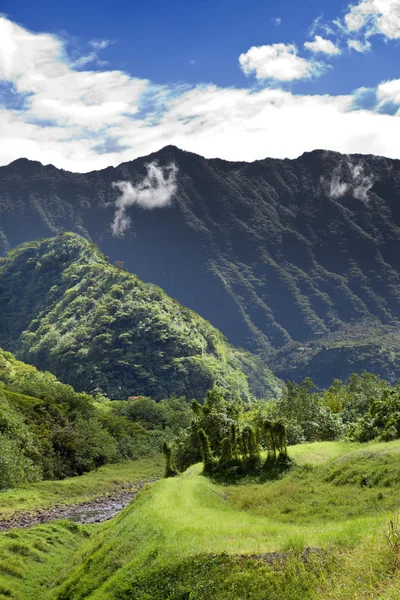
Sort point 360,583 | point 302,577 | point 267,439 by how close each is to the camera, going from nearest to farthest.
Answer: point 360,583, point 302,577, point 267,439

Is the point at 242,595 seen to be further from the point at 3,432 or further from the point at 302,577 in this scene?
the point at 3,432

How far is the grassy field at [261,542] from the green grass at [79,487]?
32.3 meters

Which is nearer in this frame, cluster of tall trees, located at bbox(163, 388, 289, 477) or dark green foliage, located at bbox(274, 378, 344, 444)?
cluster of tall trees, located at bbox(163, 388, 289, 477)

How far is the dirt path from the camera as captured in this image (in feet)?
212

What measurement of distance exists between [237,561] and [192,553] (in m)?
2.90

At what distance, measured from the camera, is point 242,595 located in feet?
60.2

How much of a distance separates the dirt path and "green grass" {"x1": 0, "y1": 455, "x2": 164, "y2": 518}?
1.95m

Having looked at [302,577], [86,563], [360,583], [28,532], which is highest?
[360,583]

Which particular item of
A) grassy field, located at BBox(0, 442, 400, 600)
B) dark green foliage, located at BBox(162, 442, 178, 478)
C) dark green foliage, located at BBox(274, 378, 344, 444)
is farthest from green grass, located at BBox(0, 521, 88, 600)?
dark green foliage, located at BBox(274, 378, 344, 444)

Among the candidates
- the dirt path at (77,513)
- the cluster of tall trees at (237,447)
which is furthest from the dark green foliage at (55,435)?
the cluster of tall trees at (237,447)

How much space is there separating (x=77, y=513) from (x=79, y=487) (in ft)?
74.2

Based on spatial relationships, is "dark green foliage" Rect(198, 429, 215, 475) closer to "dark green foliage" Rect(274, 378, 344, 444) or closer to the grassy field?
the grassy field

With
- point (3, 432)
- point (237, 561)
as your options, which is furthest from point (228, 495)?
point (3, 432)

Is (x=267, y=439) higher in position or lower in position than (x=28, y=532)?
higher
